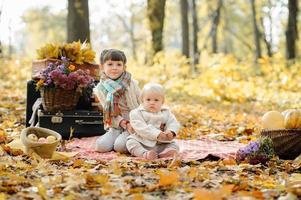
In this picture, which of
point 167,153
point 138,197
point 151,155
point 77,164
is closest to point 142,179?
point 138,197

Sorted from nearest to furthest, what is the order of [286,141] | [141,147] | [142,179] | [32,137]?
1. [142,179]
2. [286,141]
3. [32,137]
4. [141,147]

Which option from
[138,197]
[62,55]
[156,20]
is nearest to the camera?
[138,197]

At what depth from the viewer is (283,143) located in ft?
18.6

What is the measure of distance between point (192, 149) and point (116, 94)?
3.58 feet

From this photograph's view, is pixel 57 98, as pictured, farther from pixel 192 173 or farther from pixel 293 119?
pixel 192 173

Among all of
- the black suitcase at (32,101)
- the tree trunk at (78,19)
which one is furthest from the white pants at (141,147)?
the tree trunk at (78,19)

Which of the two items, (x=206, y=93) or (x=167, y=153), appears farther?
(x=206, y=93)

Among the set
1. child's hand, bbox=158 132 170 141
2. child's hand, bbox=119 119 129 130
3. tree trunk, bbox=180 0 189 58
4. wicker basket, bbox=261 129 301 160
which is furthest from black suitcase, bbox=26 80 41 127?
tree trunk, bbox=180 0 189 58

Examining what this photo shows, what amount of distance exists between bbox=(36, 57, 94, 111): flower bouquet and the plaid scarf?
0.70 metres

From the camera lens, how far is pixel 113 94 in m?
6.73

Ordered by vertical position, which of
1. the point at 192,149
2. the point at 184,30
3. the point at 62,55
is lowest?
the point at 192,149

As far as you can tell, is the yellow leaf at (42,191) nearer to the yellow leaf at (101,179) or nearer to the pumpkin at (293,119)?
the yellow leaf at (101,179)

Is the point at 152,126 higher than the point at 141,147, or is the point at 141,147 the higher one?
the point at 152,126

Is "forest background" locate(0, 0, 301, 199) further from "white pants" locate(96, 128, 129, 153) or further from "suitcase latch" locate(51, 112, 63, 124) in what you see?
"white pants" locate(96, 128, 129, 153)
